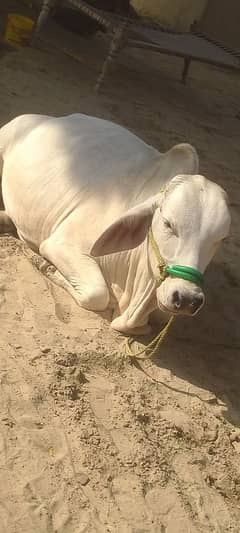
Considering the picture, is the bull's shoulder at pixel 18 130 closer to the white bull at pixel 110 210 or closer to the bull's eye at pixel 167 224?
the white bull at pixel 110 210

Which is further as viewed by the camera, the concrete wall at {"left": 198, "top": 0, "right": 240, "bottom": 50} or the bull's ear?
the concrete wall at {"left": 198, "top": 0, "right": 240, "bottom": 50}

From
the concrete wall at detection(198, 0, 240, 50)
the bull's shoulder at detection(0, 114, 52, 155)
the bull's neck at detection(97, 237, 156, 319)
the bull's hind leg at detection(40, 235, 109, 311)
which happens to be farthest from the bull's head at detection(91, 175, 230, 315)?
the concrete wall at detection(198, 0, 240, 50)

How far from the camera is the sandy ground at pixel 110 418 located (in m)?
3.05

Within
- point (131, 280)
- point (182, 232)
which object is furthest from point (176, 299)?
point (131, 280)

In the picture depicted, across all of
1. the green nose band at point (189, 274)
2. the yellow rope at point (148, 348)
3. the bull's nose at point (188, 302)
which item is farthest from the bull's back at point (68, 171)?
the bull's nose at point (188, 302)

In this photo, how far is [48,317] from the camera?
405cm

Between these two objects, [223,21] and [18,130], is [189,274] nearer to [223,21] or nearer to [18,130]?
[18,130]

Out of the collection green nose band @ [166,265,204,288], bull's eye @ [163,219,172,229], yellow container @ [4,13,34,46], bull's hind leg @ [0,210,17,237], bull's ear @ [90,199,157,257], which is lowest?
yellow container @ [4,13,34,46]

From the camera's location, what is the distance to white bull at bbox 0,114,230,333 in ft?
12.1

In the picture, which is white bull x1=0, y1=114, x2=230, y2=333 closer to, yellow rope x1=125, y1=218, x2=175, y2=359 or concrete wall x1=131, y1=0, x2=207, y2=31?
yellow rope x1=125, y1=218, x2=175, y2=359

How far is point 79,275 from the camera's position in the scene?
166 inches

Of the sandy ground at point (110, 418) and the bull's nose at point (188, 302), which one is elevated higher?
the bull's nose at point (188, 302)

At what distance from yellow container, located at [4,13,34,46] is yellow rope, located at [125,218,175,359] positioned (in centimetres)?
501

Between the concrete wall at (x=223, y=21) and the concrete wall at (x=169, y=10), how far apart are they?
247 cm
